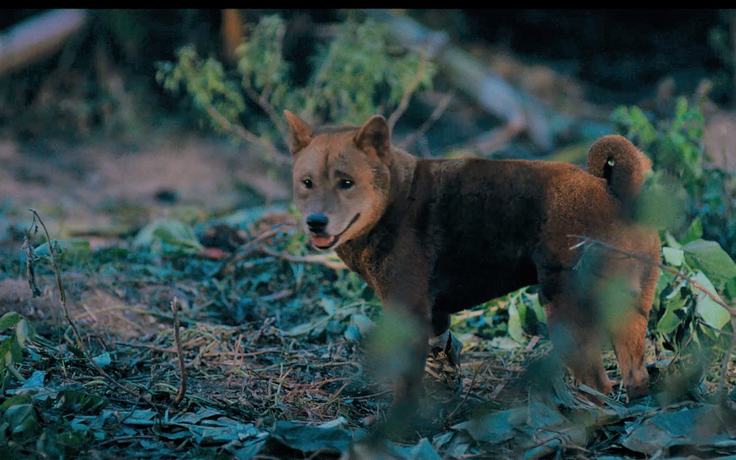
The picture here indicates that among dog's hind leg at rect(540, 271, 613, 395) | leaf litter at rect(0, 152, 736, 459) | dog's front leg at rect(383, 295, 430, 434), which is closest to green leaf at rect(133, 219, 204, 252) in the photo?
leaf litter at rect(0, 152, 736, 459)

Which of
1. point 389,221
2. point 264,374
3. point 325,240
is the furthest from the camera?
point 264,374

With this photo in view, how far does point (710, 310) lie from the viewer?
4.46m

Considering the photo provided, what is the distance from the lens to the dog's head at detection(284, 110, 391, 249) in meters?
3.79

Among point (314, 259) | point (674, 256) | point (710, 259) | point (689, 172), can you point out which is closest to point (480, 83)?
point (689, 172)

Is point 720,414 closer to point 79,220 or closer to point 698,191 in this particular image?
point 698,191

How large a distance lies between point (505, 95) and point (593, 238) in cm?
677

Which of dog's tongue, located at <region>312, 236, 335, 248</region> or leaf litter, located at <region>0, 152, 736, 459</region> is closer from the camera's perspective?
leaf litter, located at <region>0, 152, 736, 459</region>

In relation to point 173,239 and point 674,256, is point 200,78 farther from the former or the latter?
point 674,256

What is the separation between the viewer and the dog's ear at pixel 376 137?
3838 mm

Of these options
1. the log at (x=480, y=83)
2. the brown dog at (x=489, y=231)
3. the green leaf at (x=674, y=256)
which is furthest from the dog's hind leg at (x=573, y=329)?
the log at (x=480, y=83)

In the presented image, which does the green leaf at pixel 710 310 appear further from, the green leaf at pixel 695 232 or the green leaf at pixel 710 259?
the green leaf at pixel 695 232

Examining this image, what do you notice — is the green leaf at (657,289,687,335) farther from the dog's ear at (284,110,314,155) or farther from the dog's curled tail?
the dog's ear at (284,110,314,155)

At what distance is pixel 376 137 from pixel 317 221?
531mm

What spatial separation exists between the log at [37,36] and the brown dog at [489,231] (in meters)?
7.76
